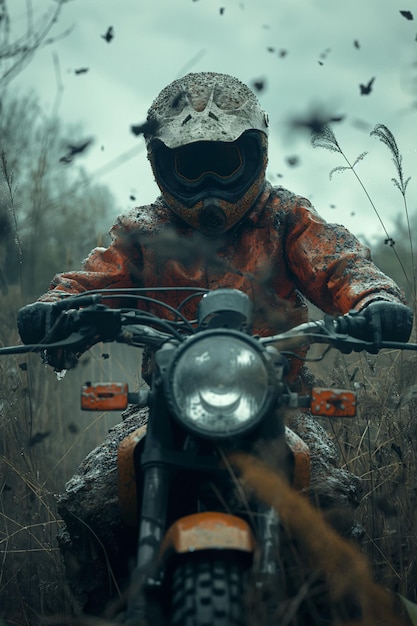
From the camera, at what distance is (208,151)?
10.2ft

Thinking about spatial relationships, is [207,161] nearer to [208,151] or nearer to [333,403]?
[208,151]

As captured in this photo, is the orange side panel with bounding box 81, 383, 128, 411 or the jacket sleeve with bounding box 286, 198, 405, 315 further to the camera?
the jacket sleeve with bounding box 286, 198, 405, 315

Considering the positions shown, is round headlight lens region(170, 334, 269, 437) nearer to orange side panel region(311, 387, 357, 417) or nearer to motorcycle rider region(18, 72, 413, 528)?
orange side panel region(311, 387, 357, 417)

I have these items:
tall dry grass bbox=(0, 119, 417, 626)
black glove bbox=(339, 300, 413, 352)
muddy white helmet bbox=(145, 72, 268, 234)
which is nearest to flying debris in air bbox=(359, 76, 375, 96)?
tall dry grass bbox=(0, 119, 417, 626)

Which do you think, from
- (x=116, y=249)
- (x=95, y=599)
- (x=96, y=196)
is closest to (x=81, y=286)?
(x=116, y=249)

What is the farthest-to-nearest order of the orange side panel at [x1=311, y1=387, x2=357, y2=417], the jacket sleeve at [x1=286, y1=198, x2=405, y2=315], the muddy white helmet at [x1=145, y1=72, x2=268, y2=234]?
the muddy white helmet at [x1=145, y1=72, x2=268, y2=234] → the jacket sleeve at [x1=286, y1=198, x2=405, y2=315] → the orange side panel at [x1=311, y1=387, x2=357, y2=417]

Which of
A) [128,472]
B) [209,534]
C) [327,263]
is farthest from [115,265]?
[209,534]

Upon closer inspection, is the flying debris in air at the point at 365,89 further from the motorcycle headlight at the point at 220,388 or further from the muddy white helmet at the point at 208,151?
the motorcycle headlight at the point at 220,388

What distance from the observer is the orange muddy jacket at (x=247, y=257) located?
3080 millimetres

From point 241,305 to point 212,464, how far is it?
1.35 feet

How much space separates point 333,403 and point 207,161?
1.40m

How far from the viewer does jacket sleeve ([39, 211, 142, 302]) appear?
10.5 feet

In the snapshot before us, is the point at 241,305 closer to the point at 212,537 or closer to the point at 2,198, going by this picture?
the point at 212,537

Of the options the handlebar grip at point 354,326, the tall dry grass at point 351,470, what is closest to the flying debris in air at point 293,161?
the tall dry grass at point 351,470
